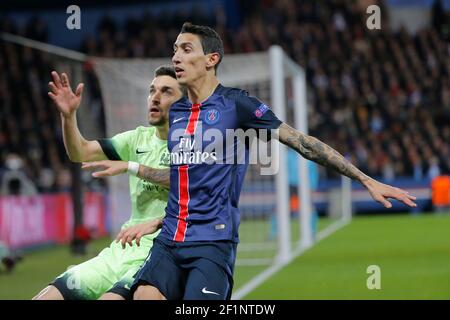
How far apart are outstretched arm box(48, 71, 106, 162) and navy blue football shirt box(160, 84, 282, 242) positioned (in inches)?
22.7

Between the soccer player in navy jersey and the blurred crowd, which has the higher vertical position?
the blurred crowd

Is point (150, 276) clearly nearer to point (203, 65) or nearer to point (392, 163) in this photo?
point (203, 65)

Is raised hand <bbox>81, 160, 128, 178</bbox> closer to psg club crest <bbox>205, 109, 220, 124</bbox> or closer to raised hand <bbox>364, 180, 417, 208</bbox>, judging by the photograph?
psg club crest <bbox>205, 109, 220, 124</bbox>

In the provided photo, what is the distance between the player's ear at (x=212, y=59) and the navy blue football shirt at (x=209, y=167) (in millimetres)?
176

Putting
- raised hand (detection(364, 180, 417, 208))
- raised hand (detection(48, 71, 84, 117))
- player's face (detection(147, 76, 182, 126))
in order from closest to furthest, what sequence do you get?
raised hand (detection(364, 180, 417, 208)) → raised hand (detection(48, 71, 84, 117)) → player's face (detection(147, 76, 182, 126))

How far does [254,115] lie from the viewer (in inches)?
189

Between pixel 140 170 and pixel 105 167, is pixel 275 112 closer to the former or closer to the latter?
pixel 140 170

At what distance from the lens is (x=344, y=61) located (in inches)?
1174

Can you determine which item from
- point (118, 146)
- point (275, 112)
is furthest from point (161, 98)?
point (275, 112)

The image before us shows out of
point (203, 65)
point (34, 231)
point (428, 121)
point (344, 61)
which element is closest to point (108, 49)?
point (344, 61)

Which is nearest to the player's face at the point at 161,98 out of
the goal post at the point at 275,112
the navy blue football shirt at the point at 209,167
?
the navy blue football shirt at the point at 209,167

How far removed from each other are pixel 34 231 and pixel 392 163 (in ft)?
43.1

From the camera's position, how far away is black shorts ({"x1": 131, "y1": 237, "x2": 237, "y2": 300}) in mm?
4559
